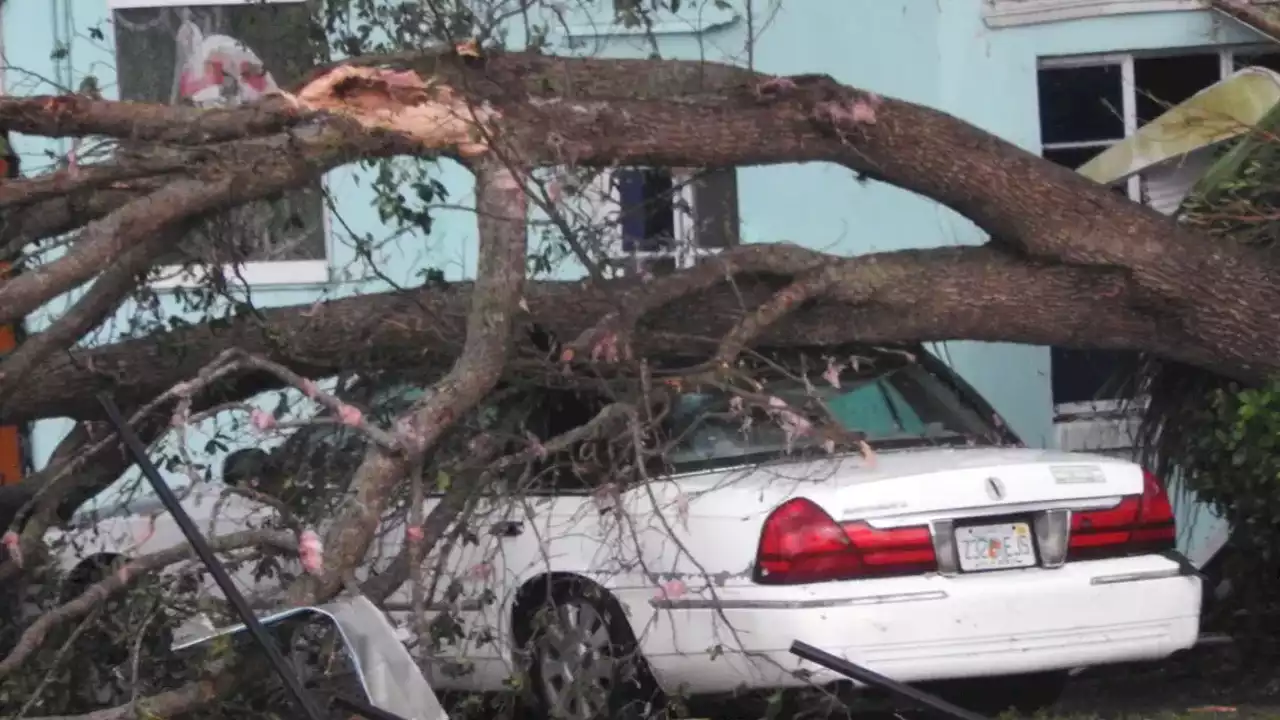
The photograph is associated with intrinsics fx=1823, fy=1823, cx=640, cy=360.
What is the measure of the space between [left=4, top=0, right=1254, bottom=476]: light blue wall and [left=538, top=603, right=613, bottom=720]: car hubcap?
166 inches

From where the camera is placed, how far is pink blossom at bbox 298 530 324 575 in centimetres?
523

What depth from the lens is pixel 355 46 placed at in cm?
717

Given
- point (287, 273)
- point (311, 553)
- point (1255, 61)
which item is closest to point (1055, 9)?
point (1255, 61)

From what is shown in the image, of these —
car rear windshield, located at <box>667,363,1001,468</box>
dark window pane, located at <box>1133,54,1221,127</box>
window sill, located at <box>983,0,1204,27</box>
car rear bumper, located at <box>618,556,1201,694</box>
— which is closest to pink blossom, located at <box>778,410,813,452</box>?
car rear windshield, located at <box>667,363,1001,468</box>

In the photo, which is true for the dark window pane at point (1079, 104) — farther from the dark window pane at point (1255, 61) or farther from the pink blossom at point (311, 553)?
the pink blossom at point (311, 553)

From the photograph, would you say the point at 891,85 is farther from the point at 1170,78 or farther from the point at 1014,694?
the point at 1014,694

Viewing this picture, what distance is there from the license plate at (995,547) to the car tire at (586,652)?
43.4 inches

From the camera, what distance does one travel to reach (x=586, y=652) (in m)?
6.05

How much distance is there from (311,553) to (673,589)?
3.86ft

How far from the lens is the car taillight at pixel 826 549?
5641 mm

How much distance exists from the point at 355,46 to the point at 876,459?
8.84 ft

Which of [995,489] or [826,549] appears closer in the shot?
[826,549]

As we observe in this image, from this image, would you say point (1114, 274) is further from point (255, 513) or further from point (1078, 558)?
point (255, 513)

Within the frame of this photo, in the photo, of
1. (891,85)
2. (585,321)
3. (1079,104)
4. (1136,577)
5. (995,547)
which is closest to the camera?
(995,547)
